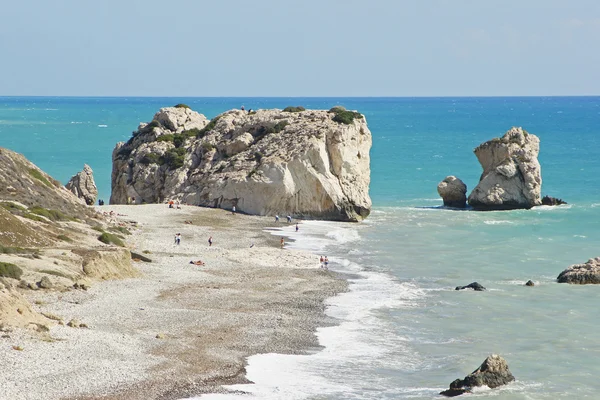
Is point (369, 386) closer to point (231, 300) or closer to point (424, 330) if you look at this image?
point (424, 330)

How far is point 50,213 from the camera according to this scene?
53.5 meters

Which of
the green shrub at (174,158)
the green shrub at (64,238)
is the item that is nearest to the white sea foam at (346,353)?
the green shrub at (64,238)

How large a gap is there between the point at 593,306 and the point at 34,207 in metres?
32.8

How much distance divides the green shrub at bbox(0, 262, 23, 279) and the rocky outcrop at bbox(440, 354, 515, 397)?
1921 centimetres

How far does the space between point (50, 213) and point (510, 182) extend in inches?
1686

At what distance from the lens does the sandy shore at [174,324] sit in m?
27.6

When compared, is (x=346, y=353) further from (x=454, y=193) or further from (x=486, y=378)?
(x=454, y=193)

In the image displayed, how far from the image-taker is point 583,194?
9350 centimetres

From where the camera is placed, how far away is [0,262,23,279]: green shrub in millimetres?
37594

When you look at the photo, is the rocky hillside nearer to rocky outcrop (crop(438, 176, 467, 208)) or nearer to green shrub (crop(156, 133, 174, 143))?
green shrub (crop(156, 133, 174, 143))

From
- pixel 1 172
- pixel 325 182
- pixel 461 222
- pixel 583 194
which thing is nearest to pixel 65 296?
pixel 1 172

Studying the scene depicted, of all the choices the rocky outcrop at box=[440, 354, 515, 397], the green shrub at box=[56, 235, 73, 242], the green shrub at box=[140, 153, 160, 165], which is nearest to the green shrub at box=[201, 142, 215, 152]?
the green shrub at box=[140, 153, 160, 165]

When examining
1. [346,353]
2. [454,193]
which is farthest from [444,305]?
[454,193]

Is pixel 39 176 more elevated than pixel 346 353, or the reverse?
pixel 39 176
